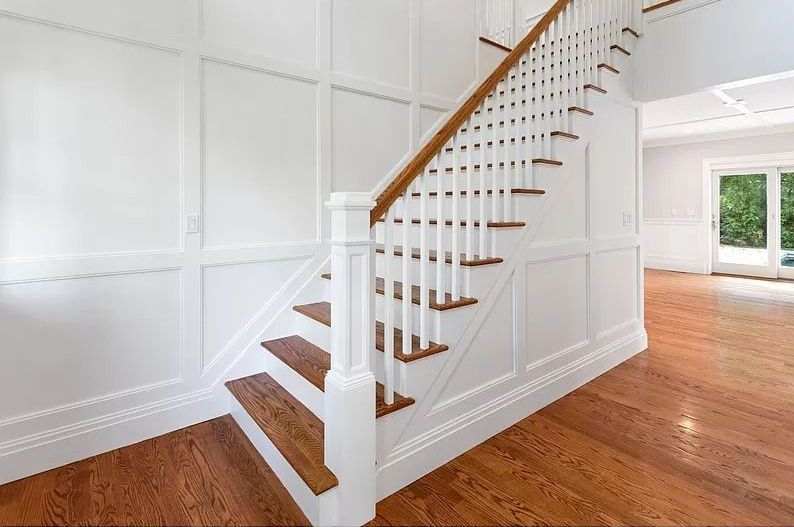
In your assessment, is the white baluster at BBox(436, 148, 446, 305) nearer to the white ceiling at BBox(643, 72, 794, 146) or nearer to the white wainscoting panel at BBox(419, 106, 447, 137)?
the white wainscoting panel at BBox(419, 106, 447, 137)

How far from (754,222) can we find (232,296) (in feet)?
27.7

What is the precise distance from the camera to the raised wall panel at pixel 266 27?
7.59ft

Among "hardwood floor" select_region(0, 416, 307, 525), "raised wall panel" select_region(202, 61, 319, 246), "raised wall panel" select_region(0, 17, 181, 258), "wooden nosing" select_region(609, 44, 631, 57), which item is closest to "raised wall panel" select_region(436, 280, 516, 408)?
"hardwood floor" select_region(0, 416, 307, 525)

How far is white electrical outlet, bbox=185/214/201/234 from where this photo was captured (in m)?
2.27

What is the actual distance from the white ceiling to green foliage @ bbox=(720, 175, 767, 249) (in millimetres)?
843

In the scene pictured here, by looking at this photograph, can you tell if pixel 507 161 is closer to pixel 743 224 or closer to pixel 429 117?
pixel 429 117

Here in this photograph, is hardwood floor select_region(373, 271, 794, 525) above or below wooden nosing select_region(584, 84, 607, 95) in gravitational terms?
below

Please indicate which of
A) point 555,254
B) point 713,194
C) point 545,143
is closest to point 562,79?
point 545,143

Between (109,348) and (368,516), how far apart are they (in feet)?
5.01

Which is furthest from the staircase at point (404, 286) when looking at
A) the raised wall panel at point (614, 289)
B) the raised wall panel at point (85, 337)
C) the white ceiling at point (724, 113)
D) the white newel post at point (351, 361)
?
the white ceiling at point (724, 113)

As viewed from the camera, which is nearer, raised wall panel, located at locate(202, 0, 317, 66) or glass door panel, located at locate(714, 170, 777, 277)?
raised wall panel, located at locate(202, 0, 317, 66)

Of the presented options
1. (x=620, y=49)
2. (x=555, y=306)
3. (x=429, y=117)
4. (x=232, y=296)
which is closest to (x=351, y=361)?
(x=232, y=296)

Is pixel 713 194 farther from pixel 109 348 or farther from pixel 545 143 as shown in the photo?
pixel 109 348

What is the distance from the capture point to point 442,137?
5.97 feet
